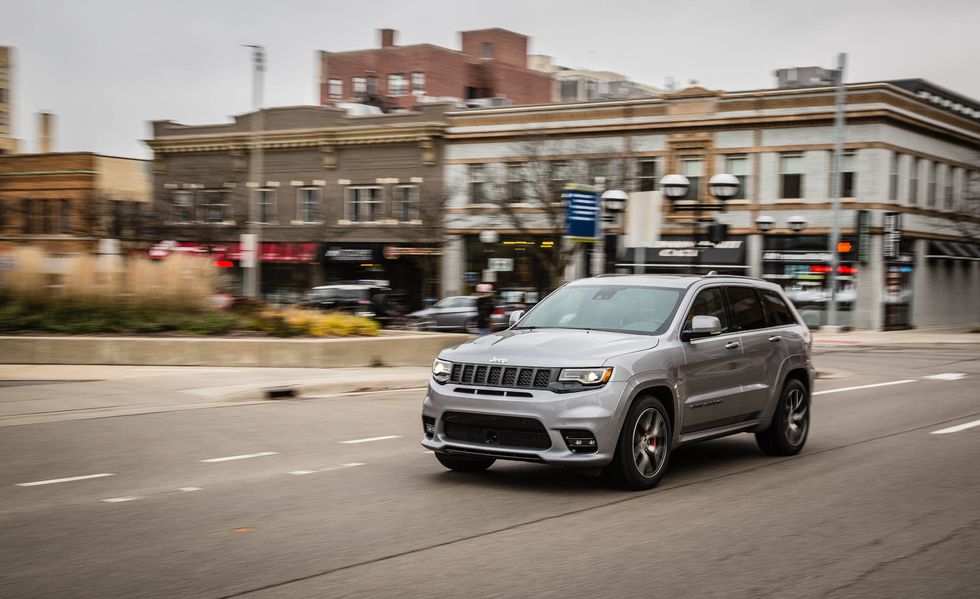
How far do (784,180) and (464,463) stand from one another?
36.8 metres

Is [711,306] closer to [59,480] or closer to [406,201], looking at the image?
[59,480]

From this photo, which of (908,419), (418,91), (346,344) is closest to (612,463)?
(908,419)

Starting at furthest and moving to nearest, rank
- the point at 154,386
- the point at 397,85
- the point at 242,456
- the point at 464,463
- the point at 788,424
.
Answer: the point at 397,85, the point at 154,386, the point at 788,424, the point at 242,456, the point at 464,463

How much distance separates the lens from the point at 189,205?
5553 centimetres

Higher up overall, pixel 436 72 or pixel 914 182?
pixel 436 72

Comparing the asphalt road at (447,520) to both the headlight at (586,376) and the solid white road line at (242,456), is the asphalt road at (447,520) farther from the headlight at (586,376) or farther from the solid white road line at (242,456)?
the headlight at (586,376)

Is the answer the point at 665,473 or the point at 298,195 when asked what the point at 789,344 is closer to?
the point at 665,473

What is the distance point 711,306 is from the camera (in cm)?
953

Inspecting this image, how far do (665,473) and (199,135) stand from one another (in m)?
52.7

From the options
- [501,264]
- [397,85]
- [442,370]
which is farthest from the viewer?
[397,85]

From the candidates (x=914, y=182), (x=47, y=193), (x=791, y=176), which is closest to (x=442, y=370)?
(x=791, y=176)

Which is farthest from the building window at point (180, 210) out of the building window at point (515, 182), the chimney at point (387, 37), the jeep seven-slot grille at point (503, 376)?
the jeep seven-slot grille at point (503, 376)

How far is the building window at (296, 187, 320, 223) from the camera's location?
177 feet

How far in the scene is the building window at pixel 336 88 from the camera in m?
74.6
